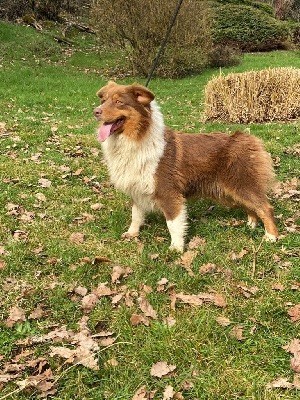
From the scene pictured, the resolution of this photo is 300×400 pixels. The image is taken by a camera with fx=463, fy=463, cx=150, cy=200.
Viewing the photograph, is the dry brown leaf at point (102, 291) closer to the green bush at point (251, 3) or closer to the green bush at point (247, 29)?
the green bush at point (247, 29)

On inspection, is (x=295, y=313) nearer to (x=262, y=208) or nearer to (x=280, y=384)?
(x=280, y=384)

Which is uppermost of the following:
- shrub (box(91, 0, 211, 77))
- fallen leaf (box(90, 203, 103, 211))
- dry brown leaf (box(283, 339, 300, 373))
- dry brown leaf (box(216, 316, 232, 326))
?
dry brown leaf (box(283, 339, 300, 373))

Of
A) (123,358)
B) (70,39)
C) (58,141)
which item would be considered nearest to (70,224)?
(123,358)

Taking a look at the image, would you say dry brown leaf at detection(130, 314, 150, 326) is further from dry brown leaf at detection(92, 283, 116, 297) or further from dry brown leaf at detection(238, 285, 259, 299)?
dry brown leaf at detection(238, 285, 259, 299)

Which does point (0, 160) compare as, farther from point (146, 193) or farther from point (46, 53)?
point (46, 53)

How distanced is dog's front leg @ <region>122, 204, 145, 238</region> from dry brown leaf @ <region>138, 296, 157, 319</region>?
1512 millimetres

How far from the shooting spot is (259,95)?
535 inches

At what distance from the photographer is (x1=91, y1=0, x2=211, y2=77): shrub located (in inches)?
876

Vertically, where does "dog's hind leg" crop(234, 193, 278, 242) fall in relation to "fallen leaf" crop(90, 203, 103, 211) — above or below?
above

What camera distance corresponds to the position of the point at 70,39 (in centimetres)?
2970

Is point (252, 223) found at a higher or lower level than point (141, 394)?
lower

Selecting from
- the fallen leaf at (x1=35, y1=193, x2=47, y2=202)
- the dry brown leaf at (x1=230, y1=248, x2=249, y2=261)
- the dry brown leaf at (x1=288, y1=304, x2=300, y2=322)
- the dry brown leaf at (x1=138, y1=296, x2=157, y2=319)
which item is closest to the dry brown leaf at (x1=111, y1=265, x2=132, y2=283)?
the dry brown leaf at (x1=138, y1=296, x2=157, y2=319)

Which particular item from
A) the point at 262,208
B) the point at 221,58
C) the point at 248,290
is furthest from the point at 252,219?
the point at 221,58

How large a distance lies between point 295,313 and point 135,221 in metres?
2.42
